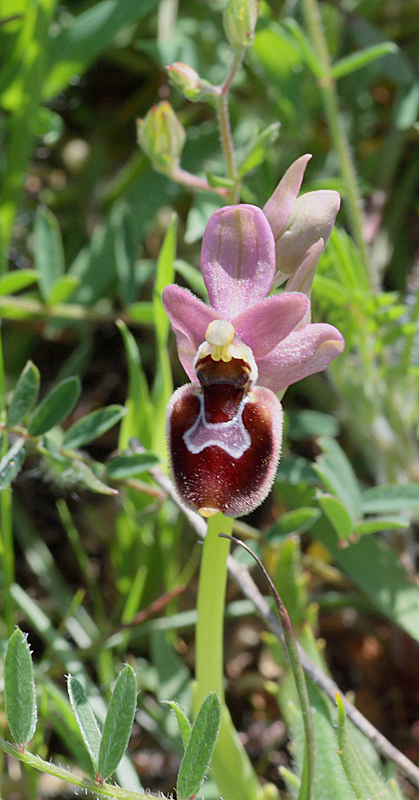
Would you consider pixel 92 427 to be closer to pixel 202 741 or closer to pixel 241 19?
pixel 202 741

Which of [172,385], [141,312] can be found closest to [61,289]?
[141,312]

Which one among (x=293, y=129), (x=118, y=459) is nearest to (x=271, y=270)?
(x=118, y=459)

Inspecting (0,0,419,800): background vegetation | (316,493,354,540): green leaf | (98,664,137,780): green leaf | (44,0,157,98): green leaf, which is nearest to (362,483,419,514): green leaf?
(0,0,419,800): background vegetation

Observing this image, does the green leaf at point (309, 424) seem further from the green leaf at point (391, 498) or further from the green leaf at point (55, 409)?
the green leaf at point (55, 409)

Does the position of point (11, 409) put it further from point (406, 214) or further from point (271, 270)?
point (406, 214)

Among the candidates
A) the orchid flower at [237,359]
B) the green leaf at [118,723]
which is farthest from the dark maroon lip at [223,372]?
the green leaf at [118,723]

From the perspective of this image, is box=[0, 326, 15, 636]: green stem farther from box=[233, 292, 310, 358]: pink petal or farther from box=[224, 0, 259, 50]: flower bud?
box=[224, 0, 259, 50]: flower bud
